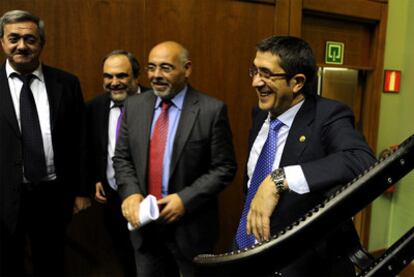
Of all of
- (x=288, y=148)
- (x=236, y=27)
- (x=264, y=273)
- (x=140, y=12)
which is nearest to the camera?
(x=264, y=273)

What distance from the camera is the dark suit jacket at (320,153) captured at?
831 mm

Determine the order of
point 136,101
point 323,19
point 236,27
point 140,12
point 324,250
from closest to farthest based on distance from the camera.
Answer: point 324,250, point 136,101, point 140,12, point 236,27, point 323,19

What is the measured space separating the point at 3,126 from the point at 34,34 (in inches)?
18.4

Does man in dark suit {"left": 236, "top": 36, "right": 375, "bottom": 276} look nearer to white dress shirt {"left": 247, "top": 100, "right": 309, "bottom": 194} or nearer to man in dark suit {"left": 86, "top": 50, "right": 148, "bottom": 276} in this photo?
white dress shirt {"left": 247, "top": 100, "right": 309, "bottom": 194}

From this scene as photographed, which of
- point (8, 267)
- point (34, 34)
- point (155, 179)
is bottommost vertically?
point (8, 267)

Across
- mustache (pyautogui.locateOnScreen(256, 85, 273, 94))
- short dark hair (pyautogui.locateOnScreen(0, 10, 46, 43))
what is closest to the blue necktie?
mustache (pyautogui.locateOnScreen(256, 85, 273, 94))

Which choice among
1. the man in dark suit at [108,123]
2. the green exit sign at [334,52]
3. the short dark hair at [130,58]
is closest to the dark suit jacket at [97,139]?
the man in dark suit at [108,123]

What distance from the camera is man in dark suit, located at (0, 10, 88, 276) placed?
5.44ft

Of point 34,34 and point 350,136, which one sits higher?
point 34,34

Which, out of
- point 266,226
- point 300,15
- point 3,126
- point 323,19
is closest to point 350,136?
point 266,226

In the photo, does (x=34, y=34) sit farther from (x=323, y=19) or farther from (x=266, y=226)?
(x=323, y=19)

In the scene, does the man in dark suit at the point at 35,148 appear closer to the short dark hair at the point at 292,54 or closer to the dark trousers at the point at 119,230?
the dark trousers at the point at 119,230

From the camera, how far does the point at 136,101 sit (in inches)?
70.5

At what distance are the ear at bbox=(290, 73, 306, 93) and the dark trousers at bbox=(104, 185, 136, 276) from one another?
4.12ft
